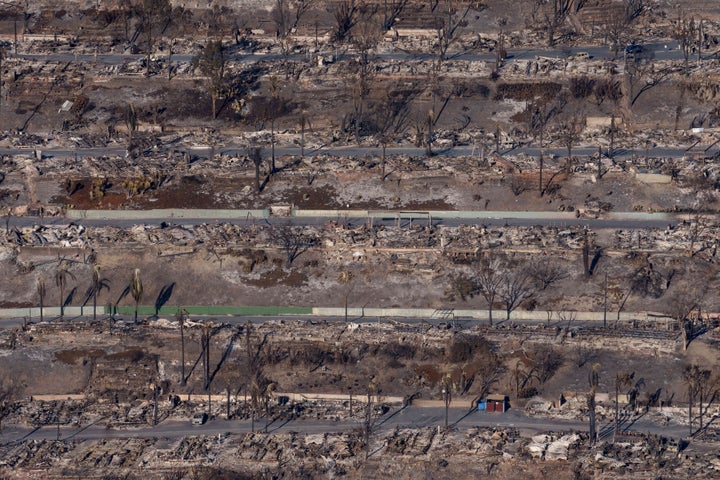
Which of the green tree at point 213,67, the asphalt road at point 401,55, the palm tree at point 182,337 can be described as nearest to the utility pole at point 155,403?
the palm tree at point 182,337

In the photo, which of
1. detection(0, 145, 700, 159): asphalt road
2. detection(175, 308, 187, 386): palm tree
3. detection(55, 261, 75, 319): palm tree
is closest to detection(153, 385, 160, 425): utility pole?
detection(175, 308, 187, 386): palm tree

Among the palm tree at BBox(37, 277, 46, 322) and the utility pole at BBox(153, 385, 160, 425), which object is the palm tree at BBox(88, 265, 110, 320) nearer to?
the palm tree at BBox(37, 277, 46, 322)

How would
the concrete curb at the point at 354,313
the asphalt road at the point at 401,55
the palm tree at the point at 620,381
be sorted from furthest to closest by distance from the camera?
the asphalt road at the point at 401,55
the concrete curb at the point at 354,313
the palm tree at the point at 620,381

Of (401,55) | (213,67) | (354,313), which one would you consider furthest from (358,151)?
(354,313)

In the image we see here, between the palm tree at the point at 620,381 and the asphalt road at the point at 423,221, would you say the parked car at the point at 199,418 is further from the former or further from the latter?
the palm tree at the point at 620,381

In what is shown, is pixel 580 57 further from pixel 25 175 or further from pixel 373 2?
pixel 25 175

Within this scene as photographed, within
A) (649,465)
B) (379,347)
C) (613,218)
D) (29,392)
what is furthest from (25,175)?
(649,465)
